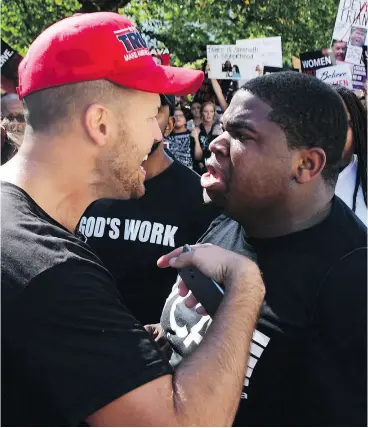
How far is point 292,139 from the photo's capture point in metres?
1.86

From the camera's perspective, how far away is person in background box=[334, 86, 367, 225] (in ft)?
10.3

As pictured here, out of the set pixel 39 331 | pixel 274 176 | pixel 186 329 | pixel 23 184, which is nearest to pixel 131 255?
pixel 186 329

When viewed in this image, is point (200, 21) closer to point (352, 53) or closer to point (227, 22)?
point (227, 22)

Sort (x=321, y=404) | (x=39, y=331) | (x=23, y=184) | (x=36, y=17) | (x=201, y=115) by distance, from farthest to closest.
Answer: (x=36, y=17), (x=201, y=115), (x=321, y=404), (x=23, y=184), (x=39, y=331)

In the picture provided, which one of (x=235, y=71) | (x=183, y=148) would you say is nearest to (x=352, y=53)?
(x=235, y=71)

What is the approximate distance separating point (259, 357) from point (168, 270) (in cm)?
109

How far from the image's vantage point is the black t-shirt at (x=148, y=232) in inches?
108

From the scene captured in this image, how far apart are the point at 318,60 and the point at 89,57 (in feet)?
15.5

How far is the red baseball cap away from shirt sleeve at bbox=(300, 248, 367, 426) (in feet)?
2.50

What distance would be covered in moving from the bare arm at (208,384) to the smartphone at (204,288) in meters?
0.08

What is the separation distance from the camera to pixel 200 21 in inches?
481

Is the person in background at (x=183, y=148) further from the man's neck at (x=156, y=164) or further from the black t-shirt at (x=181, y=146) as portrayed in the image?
the man's neck at (x=156, y=164)

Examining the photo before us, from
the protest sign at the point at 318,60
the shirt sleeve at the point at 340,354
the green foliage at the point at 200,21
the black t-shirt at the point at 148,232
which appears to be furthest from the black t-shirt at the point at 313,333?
the green foliage at the point at 200,21

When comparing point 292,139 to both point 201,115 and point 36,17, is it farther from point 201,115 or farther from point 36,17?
point 36,17
